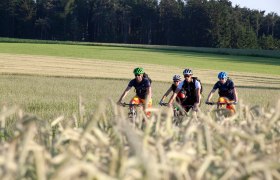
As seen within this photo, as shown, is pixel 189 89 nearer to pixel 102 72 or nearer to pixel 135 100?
pixel 135 100

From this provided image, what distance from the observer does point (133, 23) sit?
152 metres

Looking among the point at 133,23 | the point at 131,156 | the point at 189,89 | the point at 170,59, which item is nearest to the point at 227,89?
the point at 189,89

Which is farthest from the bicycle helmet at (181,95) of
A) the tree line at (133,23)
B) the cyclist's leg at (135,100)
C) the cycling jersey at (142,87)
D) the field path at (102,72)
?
the tree line at (133,23)

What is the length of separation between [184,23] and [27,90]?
12014cm

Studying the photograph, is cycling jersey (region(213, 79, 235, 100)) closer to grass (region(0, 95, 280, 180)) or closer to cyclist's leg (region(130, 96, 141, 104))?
cyclist's leg (region(130, 96, 141, 104))

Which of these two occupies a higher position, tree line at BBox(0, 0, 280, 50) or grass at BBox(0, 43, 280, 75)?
tree line at BBox(0, 0, 280, 50)

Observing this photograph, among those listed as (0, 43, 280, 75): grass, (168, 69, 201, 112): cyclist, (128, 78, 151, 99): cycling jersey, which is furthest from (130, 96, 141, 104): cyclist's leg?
(0, 43, 280, 75): grass

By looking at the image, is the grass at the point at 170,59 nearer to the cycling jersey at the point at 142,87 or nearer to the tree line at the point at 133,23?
the cycling jersey at the point at 142,87

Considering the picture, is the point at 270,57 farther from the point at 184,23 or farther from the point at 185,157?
the point at 185,157

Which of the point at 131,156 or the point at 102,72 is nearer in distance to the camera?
the point at 131,156

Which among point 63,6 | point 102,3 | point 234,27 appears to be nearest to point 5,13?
point 63,6

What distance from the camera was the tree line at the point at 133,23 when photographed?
5349 inches

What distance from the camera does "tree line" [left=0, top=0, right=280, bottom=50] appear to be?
446 feet

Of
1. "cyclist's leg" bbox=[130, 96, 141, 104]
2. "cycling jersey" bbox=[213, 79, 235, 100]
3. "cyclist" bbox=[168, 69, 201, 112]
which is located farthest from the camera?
"cycling jersey" bbox=[213, 79, 235, 100]
